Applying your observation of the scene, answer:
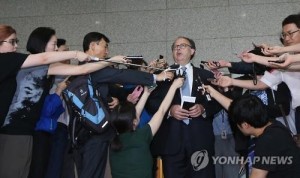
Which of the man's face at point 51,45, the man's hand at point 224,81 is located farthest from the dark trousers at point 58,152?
the man's hand at point 224,81

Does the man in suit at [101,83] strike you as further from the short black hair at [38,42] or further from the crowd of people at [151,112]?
the short black hair at [38,42]

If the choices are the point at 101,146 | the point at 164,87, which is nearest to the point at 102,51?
the point at 164,87

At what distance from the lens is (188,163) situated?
2256 mm

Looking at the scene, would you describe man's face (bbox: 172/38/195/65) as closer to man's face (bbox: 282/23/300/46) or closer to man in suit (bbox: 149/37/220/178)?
man in suit (bbox: 149/37/220/178)

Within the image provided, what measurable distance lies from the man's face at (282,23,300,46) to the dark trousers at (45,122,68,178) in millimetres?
1688

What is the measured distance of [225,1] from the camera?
381 cm

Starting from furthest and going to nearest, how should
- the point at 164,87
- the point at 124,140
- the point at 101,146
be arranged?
the point at 164,87 → the point at 101,146 → the point at 124,140

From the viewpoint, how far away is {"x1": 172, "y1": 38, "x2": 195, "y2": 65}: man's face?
8.27 feet

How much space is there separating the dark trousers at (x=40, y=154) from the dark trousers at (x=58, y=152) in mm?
162

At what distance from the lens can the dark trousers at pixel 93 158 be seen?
1.89 meters

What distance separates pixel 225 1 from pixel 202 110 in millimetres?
1930

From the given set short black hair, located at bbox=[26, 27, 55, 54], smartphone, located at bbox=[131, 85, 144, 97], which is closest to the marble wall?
smartphone, located at bbox=[131, 85, 144, 97]

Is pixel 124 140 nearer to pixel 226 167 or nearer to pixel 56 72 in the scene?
pixel 56 72

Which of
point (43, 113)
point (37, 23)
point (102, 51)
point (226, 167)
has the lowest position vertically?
point (226, 167)
